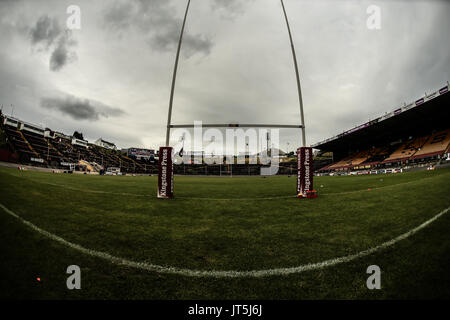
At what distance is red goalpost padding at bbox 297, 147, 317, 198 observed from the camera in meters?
7.55

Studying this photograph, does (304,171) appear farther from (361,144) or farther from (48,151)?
(48,151)

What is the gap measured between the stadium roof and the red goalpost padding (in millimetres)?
27642

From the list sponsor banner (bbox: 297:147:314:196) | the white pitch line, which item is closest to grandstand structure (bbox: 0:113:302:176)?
sponsor banner (bbox: 297:147:314:196)

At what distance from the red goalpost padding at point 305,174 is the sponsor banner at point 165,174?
18.2 ft

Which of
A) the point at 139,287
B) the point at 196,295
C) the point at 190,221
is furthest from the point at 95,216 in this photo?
the point at 196,295

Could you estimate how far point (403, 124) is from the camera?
3156cm

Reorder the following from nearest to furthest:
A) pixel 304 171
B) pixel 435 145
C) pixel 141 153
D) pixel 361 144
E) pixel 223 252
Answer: pixel 223 252 < pixel 304 171 < pixel 435 145 < pixel 361 144 < pixel 141 153

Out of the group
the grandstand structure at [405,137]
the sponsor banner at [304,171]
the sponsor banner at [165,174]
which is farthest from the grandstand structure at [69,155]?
the sponsor banner at [304,171]

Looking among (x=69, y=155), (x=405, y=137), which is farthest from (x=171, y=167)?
(x=69, y=155)

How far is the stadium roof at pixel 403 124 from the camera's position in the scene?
24.0 m

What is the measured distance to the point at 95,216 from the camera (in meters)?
3.93

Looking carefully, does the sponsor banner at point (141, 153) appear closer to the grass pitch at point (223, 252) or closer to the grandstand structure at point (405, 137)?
the grandstand structure at point (405, 137)

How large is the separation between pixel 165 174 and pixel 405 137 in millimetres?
48647

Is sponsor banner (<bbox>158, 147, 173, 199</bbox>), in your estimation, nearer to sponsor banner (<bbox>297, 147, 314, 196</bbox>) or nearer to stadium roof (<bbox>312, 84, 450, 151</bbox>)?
sponsor banner (<bbox>297, 147, 314, 196</bbox>)
